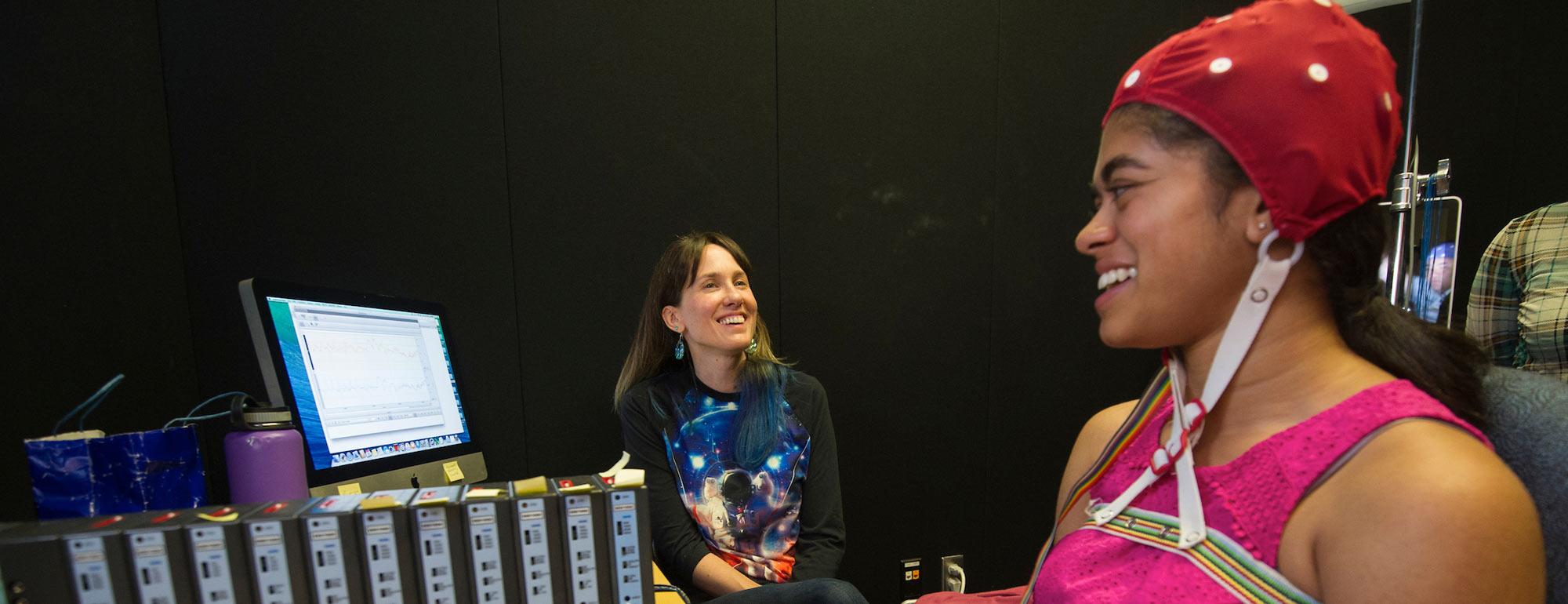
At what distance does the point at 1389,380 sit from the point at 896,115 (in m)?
2.01

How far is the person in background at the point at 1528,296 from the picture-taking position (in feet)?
5.89

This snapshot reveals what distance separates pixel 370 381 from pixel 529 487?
2.59 feet

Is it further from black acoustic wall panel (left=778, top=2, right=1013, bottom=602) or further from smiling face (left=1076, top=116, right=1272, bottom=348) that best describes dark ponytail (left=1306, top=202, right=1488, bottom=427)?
black acoustic wall panel (left=778, top=2, right=1013, bottom=602)

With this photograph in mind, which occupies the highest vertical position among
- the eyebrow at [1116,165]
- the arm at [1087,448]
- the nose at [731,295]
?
the eyebrow at [1116,165]

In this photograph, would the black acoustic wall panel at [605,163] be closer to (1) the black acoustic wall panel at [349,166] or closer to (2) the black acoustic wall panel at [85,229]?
(1) the black acoustic wall panel at [349,166]

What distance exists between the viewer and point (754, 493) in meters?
1.86

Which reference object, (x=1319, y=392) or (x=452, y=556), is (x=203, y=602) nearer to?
(x=452, y=556)

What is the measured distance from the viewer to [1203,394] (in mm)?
826

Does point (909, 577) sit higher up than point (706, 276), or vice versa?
point (706, 276)

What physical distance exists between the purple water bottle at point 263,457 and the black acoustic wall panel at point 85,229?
84cm

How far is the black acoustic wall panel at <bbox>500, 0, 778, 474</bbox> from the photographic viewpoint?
2244 millimetres

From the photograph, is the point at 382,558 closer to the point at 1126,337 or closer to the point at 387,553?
the point at 387,553

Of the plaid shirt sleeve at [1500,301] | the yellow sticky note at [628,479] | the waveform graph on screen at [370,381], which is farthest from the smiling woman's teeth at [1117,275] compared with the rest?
the plaid shirt sleeve at [1500,301]

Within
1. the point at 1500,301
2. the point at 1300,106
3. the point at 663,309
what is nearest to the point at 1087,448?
the point at 1300,106
